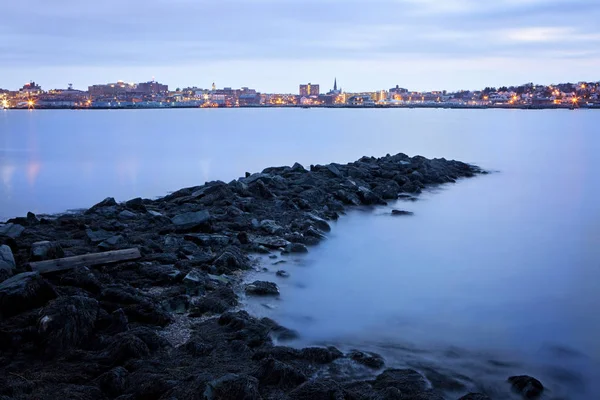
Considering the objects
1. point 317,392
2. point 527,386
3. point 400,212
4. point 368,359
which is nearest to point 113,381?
point 317,392

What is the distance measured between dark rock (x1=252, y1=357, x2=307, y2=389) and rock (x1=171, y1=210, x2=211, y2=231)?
5368 mm

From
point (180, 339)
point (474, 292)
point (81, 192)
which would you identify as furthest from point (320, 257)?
point (81, 192)

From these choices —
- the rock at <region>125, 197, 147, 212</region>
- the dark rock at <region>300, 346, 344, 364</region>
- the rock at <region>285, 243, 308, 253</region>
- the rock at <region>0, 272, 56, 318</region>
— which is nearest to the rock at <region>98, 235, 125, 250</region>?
the rock at <region>0, 272, 56, 318</region>

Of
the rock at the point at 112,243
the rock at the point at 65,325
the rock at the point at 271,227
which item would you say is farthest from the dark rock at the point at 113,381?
the rock at the point at 271,227

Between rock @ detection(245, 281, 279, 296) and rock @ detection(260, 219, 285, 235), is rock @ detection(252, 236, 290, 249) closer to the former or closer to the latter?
rock @ detection(260, 219, 285, 235)

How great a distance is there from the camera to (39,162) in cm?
2644

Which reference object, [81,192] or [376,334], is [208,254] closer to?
[376,334]

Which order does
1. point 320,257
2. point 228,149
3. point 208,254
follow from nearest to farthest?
point 208,254, point 320,257, point 228,149

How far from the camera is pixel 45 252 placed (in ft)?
23.9

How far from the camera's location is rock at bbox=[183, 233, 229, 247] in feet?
30.4

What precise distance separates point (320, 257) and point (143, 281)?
329 cm

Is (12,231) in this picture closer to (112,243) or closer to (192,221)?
(112,243)

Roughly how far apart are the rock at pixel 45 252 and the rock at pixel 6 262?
269 mm

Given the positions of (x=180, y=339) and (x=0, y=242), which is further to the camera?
(x=0, y=242)
